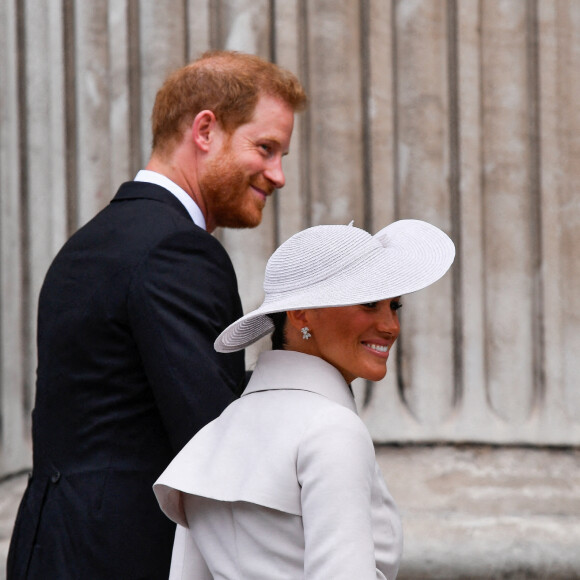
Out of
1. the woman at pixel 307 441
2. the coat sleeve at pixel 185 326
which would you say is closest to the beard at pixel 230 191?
the coat sleeve at pixel 185 326

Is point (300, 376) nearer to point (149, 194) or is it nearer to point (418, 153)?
point (149, 194)

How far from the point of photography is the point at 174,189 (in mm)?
2064

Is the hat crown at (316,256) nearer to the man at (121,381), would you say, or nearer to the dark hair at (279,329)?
the dark hair at (279,329)

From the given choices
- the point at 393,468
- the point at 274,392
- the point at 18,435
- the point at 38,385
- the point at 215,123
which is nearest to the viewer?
the point at 274,392

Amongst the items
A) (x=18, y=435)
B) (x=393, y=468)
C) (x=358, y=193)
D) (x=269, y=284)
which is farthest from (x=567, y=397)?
(x=269, y=284)

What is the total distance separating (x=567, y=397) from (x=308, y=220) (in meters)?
0.79

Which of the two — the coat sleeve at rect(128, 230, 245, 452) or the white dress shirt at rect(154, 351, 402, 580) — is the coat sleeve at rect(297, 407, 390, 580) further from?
the coat sleeve at rect(128, 230, 245, 452)

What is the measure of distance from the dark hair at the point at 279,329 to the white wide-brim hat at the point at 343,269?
0.05 ft

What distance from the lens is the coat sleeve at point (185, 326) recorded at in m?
1.74

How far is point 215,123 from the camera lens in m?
2.10

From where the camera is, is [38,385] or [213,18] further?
[213,18]

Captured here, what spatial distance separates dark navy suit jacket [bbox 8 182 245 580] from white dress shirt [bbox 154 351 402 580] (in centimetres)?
32

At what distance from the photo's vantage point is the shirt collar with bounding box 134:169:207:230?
6.76 feet

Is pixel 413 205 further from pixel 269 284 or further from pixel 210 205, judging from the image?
pixel 269 284
